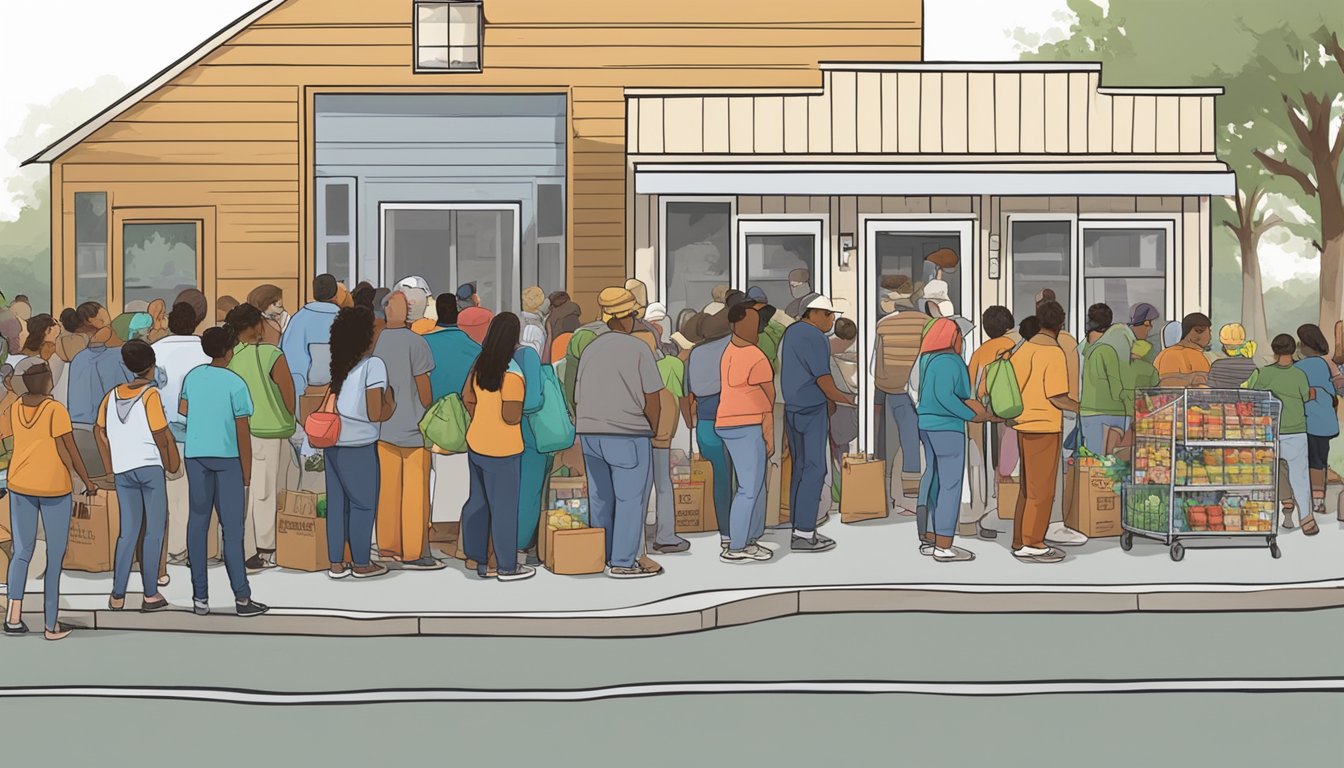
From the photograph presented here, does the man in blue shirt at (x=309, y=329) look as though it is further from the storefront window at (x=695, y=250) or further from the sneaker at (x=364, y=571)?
the storefront window at (x=695, y=250)

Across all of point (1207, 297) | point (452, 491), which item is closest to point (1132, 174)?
point (1207, 297)

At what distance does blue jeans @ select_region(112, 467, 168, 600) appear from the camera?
34.9ft

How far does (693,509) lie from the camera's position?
1501 centimetres

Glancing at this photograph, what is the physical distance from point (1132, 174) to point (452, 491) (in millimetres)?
9232

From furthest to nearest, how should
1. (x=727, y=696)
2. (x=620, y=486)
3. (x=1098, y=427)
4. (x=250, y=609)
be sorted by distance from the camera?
(x=1098, y=427) → (x=620, y=486) → (x=250, y=609) → (x=727, y=696)

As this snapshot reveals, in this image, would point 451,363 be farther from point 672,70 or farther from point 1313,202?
point 1313,202

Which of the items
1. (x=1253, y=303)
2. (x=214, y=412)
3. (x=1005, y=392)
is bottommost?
(x=214, y=412)

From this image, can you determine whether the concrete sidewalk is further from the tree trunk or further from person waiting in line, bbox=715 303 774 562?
the tree trunk

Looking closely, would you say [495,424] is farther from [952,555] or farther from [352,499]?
[952,555]

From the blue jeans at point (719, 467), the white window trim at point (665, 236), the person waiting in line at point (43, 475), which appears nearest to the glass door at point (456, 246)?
the white window trim at point (665, 236)

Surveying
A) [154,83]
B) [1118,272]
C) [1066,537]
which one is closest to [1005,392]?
[1066,537]

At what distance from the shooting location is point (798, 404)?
13.2 metres

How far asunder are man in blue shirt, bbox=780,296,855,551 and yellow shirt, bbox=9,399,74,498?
17.6ft

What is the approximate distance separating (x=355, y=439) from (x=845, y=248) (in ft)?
27.1
